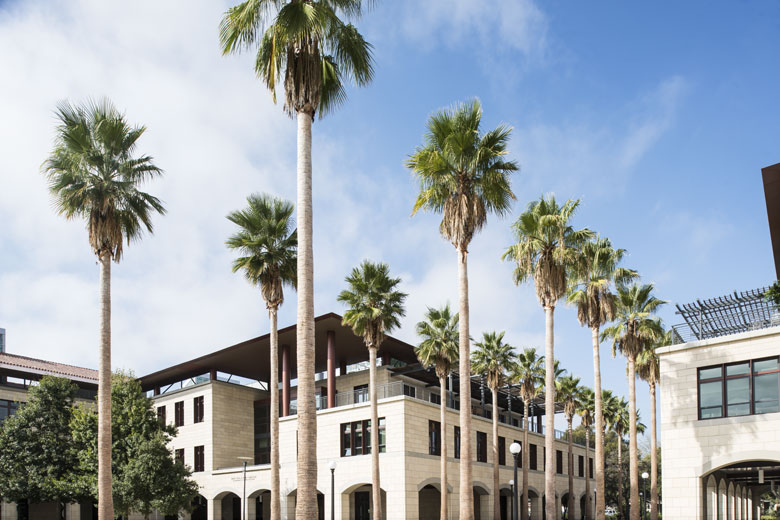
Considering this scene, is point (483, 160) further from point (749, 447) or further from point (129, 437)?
point (129, 437)

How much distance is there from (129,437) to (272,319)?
42.5ft

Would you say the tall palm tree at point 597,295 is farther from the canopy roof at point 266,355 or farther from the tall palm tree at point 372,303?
the canopy roof at point 266,355

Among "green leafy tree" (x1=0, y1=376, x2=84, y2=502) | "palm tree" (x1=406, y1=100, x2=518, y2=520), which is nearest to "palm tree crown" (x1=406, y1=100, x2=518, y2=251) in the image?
"palm tree" (x1=406, y1=100, x2=518, y2=520)

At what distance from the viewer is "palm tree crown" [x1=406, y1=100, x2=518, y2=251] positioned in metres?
24.0

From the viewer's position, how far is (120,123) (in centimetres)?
2509

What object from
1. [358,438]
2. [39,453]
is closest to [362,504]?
[358,438]

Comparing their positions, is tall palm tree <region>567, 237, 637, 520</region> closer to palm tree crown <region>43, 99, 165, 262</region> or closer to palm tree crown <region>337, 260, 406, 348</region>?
palm tree crown <region>337, 260, 406, 348</region>

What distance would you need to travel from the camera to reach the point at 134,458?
3759 cm

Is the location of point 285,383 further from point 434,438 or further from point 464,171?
point 464,171

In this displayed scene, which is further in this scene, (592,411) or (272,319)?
(592,411)

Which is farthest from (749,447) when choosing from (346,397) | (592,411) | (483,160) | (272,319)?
(592,411)

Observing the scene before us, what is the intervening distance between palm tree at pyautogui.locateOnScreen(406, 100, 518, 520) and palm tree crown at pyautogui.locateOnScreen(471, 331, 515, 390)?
2445 cm

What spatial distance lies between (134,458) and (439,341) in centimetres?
1956

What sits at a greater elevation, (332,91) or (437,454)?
(332,91)
